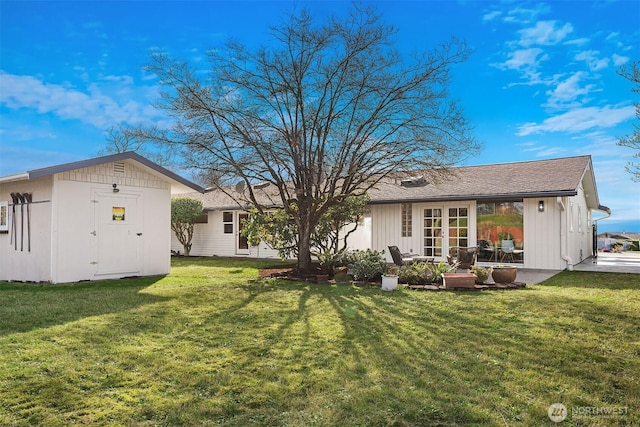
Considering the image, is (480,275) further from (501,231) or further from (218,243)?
(218,243)

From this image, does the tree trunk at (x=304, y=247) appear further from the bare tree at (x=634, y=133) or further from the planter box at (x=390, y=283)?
the bare tree at (x=634, y=133)

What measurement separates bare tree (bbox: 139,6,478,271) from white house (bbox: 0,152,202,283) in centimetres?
138

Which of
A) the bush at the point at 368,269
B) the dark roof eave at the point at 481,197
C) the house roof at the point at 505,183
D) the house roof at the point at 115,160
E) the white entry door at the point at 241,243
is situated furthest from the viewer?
the white entry door at the point at 241,243

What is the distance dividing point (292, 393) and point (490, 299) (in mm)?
5390

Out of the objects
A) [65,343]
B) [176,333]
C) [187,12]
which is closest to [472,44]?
[187,12]

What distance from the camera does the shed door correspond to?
33.5ft

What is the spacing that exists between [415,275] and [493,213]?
5639mm

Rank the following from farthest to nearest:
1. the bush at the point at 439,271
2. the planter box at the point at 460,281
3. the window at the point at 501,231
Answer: the window at the point at 501,231 < the bush at the point at 439,271 < the planter box at the point at 460,281

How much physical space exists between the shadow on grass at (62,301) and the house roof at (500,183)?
492 cm

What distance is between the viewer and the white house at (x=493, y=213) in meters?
12.7

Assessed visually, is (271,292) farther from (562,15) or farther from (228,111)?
(562,15)

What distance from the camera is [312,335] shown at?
5.09m

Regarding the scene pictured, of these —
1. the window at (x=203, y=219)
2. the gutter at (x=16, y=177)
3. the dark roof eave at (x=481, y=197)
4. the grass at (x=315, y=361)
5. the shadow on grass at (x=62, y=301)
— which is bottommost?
the grass at (x=315, y=361)

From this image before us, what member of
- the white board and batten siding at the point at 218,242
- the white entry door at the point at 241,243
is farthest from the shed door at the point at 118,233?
the white entry door at the point at 241,243
